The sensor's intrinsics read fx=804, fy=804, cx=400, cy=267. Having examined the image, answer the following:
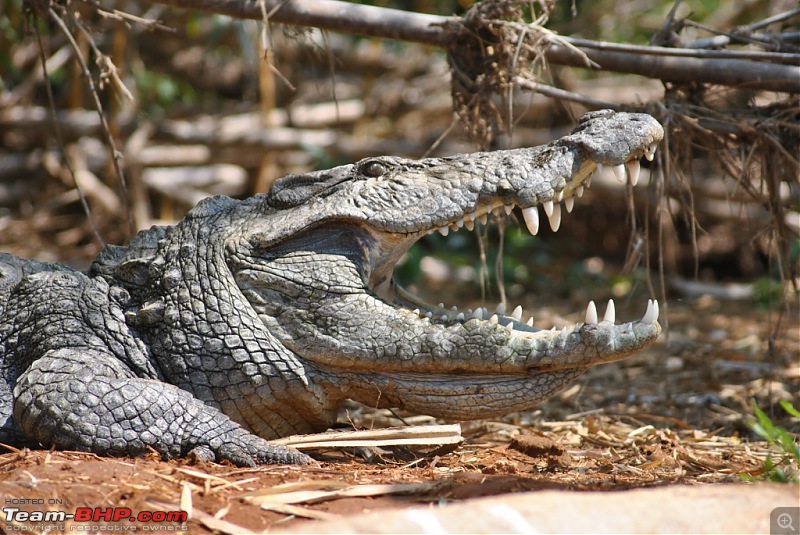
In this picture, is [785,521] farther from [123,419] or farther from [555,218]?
[123,419]

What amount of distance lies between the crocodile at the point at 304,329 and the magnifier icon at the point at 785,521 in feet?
3.23

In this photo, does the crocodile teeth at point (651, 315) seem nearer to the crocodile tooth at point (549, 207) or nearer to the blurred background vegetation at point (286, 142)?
the crocodile tooth at point (549, 207)

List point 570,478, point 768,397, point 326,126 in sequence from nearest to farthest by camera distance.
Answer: point 570,478 < point 768,397 < point 326,126

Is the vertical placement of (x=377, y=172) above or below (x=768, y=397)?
above

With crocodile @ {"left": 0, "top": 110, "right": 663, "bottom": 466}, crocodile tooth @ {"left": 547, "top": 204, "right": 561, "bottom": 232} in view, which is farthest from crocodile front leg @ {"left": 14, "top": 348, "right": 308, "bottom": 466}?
crocodile tooth @ {"left": 547, "top": 204, "right": 561, "bottom": 232}

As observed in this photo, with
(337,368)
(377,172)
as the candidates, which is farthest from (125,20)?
(337,368)

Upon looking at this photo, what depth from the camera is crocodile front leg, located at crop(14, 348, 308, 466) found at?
3074 mm

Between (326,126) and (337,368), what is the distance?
662 centimetres

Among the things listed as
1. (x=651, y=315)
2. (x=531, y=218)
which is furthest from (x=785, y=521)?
(x=531, y=218)

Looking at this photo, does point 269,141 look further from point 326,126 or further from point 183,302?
point 183,302

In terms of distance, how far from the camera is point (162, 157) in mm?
8781

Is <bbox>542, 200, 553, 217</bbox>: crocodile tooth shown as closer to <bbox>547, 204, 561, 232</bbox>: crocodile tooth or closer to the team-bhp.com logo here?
<bbox>547, 204, 561, 232</bbox>: crocodile tooth

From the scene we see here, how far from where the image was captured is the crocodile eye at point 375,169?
11.6 ft
